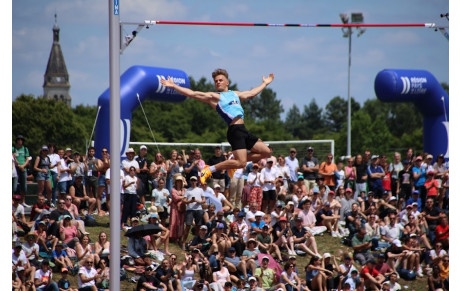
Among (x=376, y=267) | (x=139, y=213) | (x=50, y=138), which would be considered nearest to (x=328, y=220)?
(x=376, y=267)

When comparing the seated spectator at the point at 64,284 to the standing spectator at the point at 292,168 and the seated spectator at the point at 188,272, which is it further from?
the standing spectator at the point at 292,168

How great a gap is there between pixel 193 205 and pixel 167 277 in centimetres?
219

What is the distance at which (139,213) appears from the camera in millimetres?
15672

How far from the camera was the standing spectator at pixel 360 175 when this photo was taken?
1733 centimetres

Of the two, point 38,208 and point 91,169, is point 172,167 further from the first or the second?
point 38,208

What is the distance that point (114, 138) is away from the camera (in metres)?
8.91

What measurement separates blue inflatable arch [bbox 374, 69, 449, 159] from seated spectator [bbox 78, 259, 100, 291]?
10.7m

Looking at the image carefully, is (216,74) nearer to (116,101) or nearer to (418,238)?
(116,101)

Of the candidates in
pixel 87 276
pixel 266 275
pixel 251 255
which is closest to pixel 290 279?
pixel 266 275

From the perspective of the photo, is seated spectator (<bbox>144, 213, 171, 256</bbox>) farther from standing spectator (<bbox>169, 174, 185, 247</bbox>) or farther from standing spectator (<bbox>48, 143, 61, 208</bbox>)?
standing spectator (<bbox>48, 143, 61, 208</bbox>)

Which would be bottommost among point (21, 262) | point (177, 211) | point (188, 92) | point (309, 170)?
point (21, 262)

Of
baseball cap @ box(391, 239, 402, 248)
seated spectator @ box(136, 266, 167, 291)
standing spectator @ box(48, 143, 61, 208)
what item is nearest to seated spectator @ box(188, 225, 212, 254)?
seated spectator @ box(136, 266, 167, 291)

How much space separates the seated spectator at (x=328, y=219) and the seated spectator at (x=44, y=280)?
643cm

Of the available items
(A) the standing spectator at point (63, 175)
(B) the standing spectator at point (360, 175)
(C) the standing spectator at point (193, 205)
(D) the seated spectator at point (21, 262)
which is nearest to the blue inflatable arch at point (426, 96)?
(B) the standing spectator at point (360, 175)
